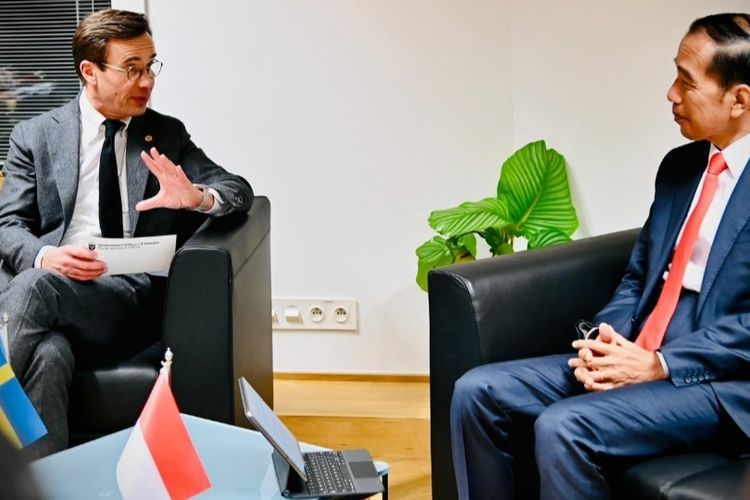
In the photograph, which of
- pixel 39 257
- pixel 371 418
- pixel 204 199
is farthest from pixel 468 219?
pixel 39 257

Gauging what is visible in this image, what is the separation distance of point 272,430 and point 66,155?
4.72 ft

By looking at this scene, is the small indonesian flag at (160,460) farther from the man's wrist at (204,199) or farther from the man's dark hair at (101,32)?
the man's dark hair at (101,32)

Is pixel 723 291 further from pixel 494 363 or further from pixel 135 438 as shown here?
pixel 135 438

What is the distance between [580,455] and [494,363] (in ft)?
1.34

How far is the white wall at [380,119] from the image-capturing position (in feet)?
11.8

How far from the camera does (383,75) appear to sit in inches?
147

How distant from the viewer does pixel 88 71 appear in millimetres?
2975

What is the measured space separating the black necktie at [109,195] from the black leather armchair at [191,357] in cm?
30

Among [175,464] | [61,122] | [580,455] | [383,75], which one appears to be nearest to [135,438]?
[175,464]

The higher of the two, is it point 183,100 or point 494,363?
point 183,100

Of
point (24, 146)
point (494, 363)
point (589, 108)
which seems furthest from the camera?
point (589, 108)

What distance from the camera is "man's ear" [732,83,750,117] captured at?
2.30 meters

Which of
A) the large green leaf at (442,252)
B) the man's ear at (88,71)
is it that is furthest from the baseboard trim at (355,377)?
the man's ear at (88,71)

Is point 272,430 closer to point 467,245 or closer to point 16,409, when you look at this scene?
point 16,409
